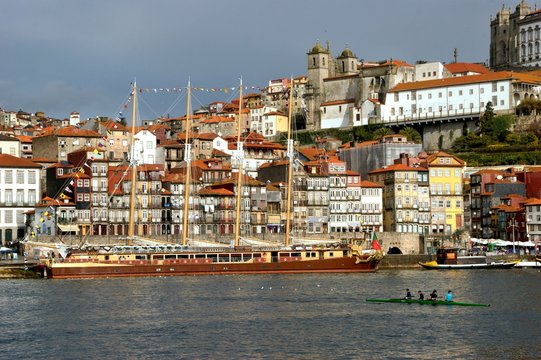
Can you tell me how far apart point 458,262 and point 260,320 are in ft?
147

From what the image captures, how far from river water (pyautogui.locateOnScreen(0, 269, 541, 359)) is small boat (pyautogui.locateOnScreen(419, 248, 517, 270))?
57.2ft

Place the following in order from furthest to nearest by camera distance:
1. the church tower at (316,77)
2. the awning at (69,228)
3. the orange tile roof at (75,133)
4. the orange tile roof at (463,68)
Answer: the church tower at (316,77), the orange tile roof at (463,68), the orange tile roof at (75,133), the awning at (69,228)

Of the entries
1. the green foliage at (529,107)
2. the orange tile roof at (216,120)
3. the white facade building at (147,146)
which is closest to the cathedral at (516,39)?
the green foliage at (529,107)

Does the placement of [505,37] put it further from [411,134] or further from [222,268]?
[222,268]

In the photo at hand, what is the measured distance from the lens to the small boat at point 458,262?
319 ft

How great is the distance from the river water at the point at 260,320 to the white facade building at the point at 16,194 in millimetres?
22010

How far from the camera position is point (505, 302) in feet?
211

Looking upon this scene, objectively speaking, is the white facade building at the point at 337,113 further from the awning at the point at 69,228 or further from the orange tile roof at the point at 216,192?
the awning at the point at 69,228

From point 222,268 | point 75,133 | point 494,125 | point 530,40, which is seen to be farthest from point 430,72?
point 222,268

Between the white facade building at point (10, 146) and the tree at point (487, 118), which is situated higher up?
the tree at point (487, 118)

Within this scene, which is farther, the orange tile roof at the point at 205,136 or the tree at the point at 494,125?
the tree at the point at 494,125

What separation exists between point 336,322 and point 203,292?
16236mm

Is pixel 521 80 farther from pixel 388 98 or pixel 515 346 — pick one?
pixel 515 346

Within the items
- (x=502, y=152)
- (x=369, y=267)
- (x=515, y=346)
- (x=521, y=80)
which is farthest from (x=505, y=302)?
(x=521, y=80)
